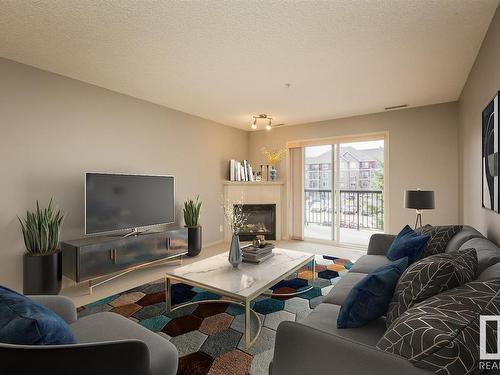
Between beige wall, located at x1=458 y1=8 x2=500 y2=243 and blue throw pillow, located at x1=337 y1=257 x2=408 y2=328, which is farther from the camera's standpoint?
beige wall, located at x1=458 y1=8 x2=500 y2=243

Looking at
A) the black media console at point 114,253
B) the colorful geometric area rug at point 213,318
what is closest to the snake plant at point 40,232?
the black media console at point 114,253

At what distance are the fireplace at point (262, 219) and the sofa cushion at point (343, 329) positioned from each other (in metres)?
3.95

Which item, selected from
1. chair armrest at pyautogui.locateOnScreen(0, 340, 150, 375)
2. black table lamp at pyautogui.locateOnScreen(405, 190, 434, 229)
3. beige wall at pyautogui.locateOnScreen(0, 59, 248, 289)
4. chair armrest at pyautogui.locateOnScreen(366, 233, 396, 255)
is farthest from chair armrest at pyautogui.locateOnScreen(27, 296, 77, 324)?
black table lamp at pyautogui.locateOnScreen(405, 190, 434, 229)

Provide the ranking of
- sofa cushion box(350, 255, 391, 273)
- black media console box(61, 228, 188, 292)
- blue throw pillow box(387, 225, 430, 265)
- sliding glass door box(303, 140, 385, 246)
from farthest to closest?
1. sliding glass door box(303, 140, 385, 246)
2. black media console box(61, 228, 188, 292)
3. sofa cushion box(350, 255, 391, 273)
4. blue throw pillow box(387, 225, 430, 265)

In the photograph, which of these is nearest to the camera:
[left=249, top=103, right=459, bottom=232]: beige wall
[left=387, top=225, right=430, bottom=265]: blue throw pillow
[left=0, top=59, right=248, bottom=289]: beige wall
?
[left=387, top=225, right=430, bottom=265]: blue throw pillow

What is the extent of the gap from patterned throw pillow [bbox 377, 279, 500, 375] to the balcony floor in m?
4.50

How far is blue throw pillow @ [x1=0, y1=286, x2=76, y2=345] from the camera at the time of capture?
89 cm

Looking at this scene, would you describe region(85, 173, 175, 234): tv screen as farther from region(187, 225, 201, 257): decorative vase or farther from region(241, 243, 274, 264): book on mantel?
region(241, 243, 274, 264): book on mantel

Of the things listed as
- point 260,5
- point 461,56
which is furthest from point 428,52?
point 260,5

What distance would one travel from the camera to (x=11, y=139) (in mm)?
2695

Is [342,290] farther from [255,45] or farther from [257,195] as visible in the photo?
[257,195]

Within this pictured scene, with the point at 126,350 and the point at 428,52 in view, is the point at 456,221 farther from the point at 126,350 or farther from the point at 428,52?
the point at 126,350

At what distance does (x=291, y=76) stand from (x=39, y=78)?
109 inches

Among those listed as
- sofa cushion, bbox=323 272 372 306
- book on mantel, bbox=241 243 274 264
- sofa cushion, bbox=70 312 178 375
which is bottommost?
sofa cushion, bbox=70 312 178 375
